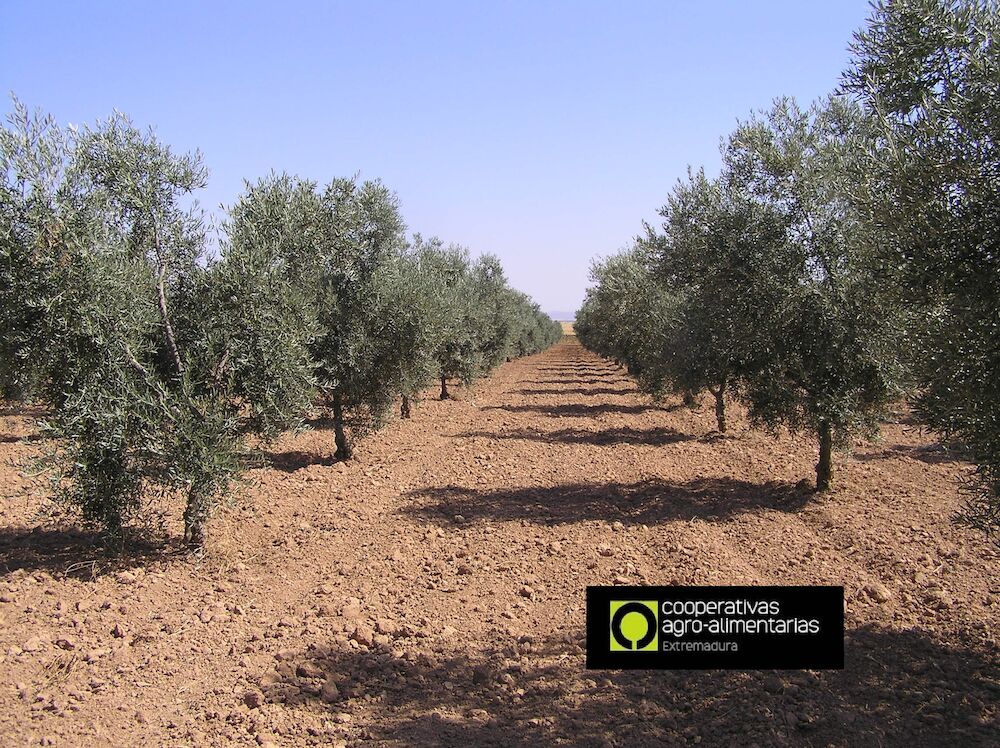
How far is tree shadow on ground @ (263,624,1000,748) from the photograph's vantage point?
5309mm

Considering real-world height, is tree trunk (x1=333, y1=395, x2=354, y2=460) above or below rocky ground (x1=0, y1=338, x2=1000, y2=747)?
above

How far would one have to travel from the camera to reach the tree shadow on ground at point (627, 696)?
531 centimetres

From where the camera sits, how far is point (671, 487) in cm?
1388

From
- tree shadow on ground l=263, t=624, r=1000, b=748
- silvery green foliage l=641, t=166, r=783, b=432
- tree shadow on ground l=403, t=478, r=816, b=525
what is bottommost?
tree shadow on ground l=263, t=624, r=1000, b=748

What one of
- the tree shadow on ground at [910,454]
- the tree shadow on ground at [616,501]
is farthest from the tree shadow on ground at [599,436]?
the tree shadow on ground at [616,501]

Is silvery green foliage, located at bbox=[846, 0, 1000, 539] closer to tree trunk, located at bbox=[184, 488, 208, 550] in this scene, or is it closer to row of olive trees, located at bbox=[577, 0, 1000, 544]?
row of olive trees, located at bbox=[577, 0, 1000, 544]

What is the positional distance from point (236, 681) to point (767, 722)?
4561mm

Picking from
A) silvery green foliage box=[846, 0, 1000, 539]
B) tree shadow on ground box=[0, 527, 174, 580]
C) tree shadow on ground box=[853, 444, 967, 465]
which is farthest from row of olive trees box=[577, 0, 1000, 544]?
tree shadow on ground box=[0, 527, 174, 580]

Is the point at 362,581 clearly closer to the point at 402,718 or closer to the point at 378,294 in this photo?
the point at 402,718

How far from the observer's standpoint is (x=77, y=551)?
9312 millimetres

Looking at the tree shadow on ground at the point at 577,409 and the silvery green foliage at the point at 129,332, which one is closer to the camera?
the silvery green foliage at the point at 129,332

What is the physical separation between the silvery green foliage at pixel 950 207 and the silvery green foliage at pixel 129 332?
7.36m

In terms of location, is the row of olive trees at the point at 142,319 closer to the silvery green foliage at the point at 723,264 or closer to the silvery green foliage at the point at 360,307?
the silvery green foliage at the point at 360,307

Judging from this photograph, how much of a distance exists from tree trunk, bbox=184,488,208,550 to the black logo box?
535 cm
